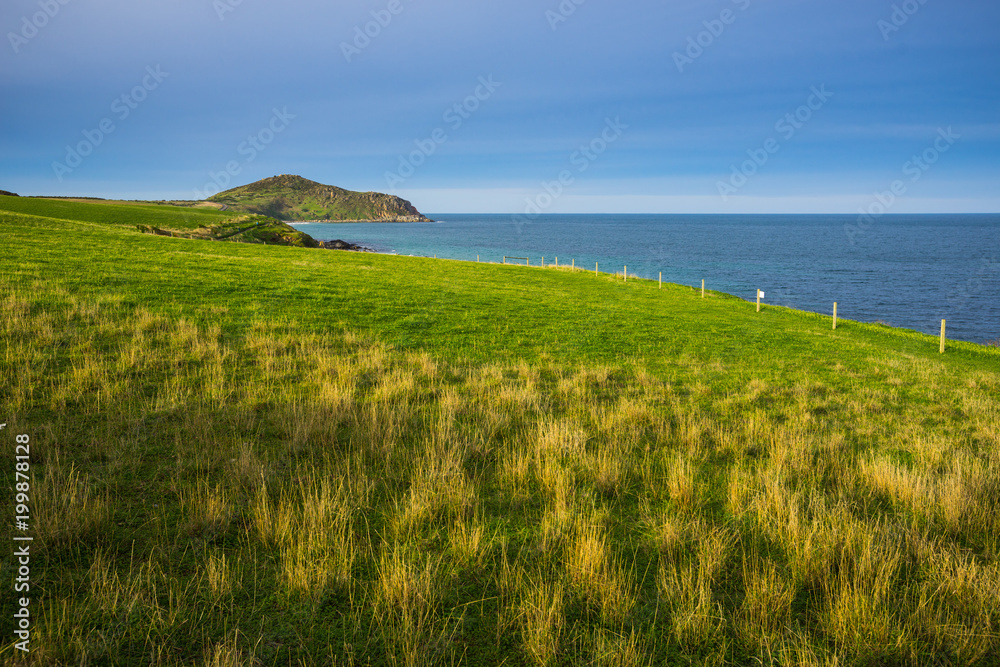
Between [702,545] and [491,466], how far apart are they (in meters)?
3.28

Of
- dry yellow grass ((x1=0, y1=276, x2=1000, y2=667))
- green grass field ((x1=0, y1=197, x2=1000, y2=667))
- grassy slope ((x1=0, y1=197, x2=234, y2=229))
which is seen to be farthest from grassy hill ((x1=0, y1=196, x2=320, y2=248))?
dry yellow grass ((x1=0, y1=276, x2=1000, y2=667))

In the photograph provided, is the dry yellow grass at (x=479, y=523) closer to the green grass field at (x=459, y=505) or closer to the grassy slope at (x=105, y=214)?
the green grass field at (x=459, y=505)

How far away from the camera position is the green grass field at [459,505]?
14.0ft

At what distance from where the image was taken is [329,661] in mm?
3916

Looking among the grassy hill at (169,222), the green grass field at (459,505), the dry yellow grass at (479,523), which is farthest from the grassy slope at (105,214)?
the dry yellow grass at (479,523)

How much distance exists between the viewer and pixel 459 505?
6.26 metres

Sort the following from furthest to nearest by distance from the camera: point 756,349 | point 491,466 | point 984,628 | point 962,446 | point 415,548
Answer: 1. point 756,349
2. point 962,446
3. point 491,466
4. point 415,548
5. point 984,628

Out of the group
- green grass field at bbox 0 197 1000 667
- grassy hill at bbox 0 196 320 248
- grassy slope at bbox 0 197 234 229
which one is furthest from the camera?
grassy hill at bbox 0 196 320 248

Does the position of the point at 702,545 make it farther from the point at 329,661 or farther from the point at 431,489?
the point at 329,661

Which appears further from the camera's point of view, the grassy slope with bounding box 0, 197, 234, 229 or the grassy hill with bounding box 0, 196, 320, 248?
the grassy hill with bounding box 0, 196, 320, 248

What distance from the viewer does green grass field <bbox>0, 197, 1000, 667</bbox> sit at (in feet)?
14.0

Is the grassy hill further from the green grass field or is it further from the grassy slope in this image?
the green grass field

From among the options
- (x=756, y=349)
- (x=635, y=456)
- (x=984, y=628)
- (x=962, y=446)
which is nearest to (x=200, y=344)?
(x=635, y=456)

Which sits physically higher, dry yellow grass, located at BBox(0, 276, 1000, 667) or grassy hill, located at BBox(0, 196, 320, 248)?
grassy hill, located at BBox(0, 196, 320, 248)
